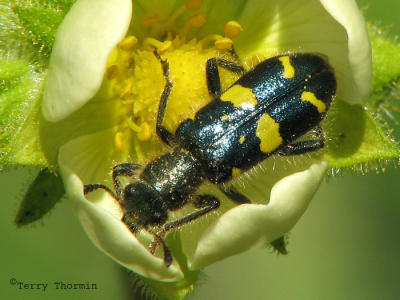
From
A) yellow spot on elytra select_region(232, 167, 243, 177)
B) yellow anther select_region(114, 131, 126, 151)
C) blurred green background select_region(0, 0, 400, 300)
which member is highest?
yellow spot on elytra select_region(232, 167, 243, 177)

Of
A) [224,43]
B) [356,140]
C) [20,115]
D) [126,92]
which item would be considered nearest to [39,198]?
[20,115]

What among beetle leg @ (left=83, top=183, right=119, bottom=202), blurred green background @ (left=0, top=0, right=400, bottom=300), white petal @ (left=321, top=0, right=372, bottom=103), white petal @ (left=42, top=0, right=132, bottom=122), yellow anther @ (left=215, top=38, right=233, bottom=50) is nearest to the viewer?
white petal @ (left=42, top=0, right=132, bottom=122)

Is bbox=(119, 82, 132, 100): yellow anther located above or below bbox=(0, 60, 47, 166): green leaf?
below

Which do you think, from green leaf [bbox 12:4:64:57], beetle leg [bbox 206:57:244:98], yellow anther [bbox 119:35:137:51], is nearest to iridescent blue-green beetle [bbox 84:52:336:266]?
beetle leg [bbox 206:57:244:98]

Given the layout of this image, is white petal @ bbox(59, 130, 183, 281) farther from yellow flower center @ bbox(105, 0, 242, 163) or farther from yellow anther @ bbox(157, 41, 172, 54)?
yellow anther @ bbox(157, 41, 172, 54)

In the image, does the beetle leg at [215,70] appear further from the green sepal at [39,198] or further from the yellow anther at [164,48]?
the green sepal at [39,198]

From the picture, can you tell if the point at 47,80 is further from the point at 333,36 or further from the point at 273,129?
the point at 333,36

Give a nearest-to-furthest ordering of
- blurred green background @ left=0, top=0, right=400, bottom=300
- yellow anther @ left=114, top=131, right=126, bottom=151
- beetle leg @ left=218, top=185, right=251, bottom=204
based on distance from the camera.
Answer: beetle leg @ left=218, top=185, right=251, bottom=204
yellow anther @ left=114, top=131, right=126, bottom=151
blurred green background @ left=0, top=0, right=400, bottom=300
